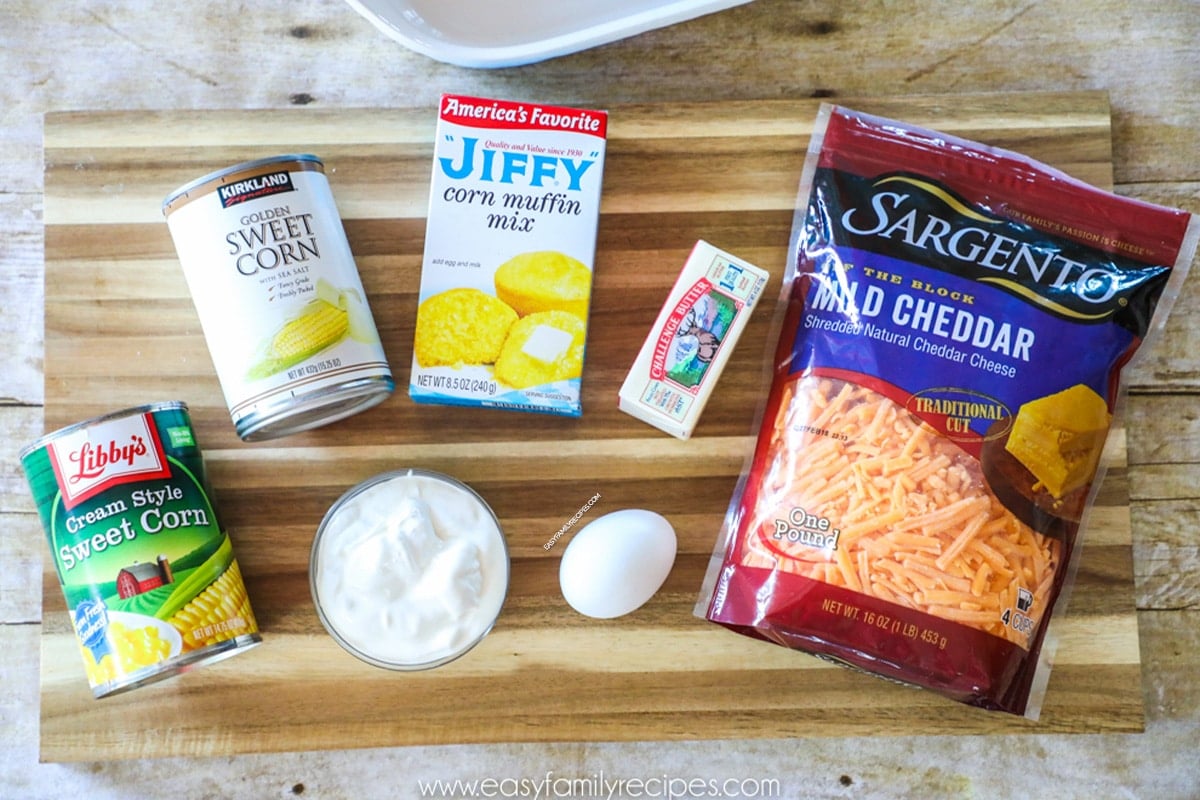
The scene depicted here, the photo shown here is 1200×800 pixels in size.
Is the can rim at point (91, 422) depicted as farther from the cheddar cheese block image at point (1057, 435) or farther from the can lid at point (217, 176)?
the cheddar cheese block image at point (1057, 435)

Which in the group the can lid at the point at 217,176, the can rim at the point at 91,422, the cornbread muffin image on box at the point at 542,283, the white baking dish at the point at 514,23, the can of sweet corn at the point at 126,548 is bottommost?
the can of sweet corn at the point at 126,548

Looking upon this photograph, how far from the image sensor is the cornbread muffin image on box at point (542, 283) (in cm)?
99

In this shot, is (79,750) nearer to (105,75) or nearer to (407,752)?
(407,752)

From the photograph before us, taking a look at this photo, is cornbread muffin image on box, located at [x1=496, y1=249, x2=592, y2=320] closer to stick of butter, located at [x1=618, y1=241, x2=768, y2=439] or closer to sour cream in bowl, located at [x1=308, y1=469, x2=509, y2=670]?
stick of butter, located at [x1=618, y1=241, x2=768, y2=439]

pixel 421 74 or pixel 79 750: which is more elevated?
pixel 421 74

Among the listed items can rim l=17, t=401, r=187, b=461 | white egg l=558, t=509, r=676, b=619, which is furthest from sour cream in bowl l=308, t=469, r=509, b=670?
can rim l=17, t=401, r=187, b=461

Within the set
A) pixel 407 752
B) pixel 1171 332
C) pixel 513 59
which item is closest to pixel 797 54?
pixel 513 59

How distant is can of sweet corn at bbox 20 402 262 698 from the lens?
0.88 metres

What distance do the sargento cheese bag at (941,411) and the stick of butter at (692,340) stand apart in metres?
0.07

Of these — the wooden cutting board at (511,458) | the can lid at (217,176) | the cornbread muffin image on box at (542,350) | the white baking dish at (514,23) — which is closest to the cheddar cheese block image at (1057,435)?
the wooden cutting board at (511,458)

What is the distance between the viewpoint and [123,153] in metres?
1.05

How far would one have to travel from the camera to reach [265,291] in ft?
2.99

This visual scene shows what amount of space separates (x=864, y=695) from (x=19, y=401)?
1.09m

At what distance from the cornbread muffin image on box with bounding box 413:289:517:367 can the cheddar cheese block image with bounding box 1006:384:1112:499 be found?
560 millimetres
